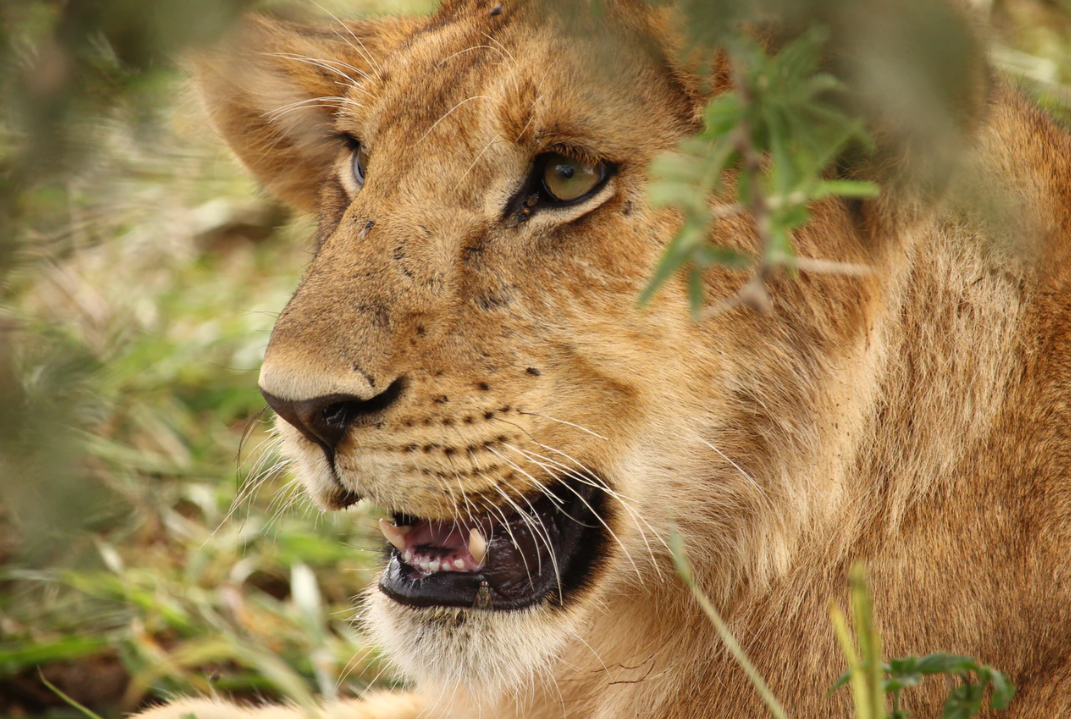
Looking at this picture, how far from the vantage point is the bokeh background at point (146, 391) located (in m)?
1.65

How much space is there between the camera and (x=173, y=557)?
4320 mm

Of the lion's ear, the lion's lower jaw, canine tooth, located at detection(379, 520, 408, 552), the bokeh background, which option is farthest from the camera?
the lion's ear

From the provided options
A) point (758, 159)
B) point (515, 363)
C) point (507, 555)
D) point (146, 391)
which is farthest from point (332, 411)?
point (146, 391)

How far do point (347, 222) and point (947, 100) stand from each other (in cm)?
140

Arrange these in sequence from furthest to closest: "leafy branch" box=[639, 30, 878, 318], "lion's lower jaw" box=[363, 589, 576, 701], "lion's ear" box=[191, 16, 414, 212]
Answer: "lion's ear" box=[191, 16, 414, 212] < "lion's lower jaw" box=[363, 589, 576, 701] < "leafy branch" box=[639, 30, 878, 318]

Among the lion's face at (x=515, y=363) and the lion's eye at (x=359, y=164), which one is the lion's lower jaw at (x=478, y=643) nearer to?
the lion's face at (x=515, y=363)

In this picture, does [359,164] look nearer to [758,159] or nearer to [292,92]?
[292,92]

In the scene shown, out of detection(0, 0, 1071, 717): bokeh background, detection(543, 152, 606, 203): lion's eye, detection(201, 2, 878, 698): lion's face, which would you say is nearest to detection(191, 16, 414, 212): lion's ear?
detection(0, 0, 1071, 717): bokeh background

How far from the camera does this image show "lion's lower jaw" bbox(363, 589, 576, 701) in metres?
2.47

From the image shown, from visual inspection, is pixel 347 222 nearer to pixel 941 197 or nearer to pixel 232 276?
pixel 941 197

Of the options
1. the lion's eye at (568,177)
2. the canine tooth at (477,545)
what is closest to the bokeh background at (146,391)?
the canine tooth at (477,545)

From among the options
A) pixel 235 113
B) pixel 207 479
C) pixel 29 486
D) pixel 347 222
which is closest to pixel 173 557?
pixel 207 479

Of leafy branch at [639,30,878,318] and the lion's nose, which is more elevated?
leafy branch at [639,30,878,318]

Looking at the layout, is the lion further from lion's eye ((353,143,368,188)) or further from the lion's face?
lion's eye ((353,143,368,188))
